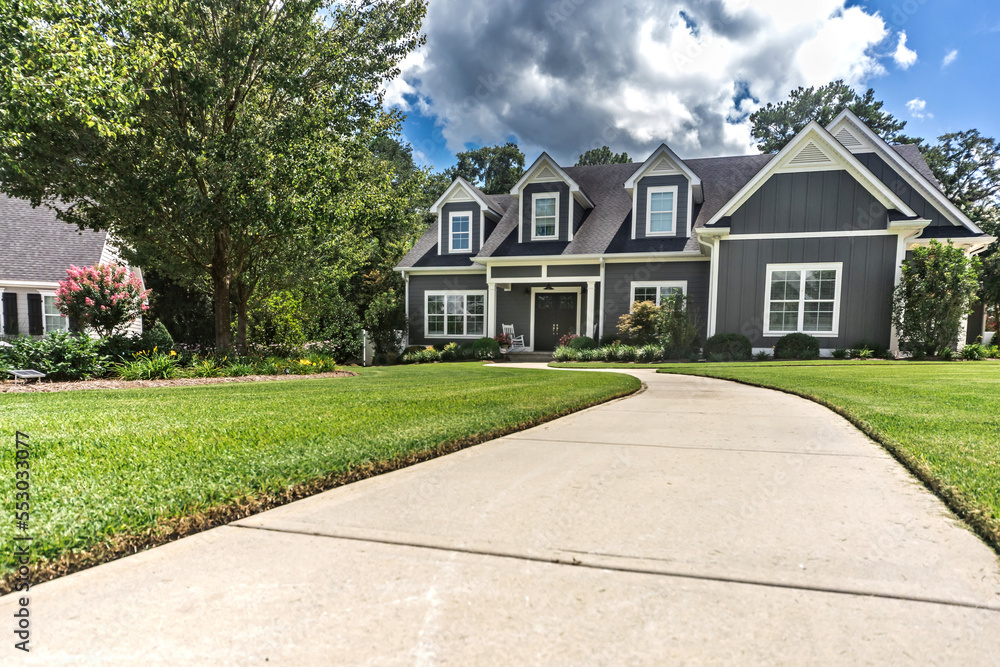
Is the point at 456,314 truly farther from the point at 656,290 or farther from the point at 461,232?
the point at 656,290

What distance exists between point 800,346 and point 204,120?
50.5ft

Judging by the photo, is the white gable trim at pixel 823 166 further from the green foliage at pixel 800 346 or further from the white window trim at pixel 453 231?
the white window trim at pixel 453 231

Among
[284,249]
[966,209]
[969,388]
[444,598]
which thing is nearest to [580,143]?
[284,249]

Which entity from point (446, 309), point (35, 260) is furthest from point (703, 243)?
point (35, 260)

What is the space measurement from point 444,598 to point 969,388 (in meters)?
8.60

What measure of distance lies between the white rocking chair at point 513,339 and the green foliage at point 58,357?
11762 millimetres

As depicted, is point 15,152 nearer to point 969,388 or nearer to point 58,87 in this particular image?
point 58,87

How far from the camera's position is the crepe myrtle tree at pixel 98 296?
12.2 m

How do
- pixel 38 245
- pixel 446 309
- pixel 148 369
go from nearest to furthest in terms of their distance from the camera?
pixel 148 369 → pixel 38 245 → pixel 446 309

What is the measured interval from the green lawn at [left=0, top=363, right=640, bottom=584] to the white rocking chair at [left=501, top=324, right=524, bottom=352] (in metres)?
12.0

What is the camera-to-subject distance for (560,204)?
18.8 m

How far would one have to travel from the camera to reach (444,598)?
1.85 metres

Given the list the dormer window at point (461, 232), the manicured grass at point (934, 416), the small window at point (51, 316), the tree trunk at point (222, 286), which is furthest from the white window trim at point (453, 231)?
the small window at point (51, 316)

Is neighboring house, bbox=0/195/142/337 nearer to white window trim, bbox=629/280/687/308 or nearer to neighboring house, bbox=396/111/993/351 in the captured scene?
neighboring house, bbox=396/111/993/351
